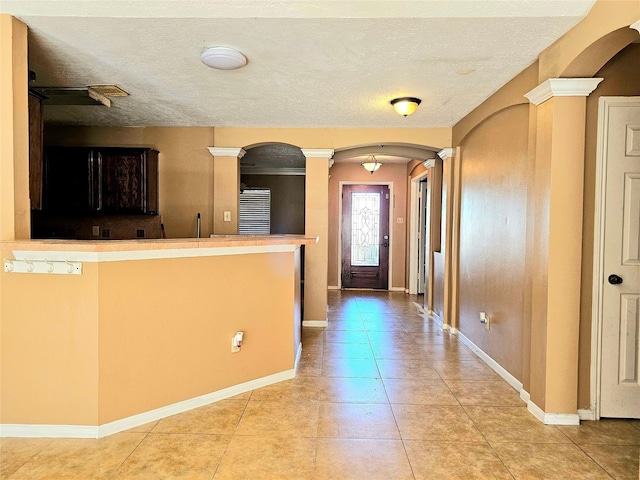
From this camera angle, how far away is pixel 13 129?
2094 mm

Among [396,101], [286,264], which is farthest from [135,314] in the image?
[396,101]

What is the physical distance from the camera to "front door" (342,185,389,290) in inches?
277

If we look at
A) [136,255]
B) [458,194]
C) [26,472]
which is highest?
[458,194]

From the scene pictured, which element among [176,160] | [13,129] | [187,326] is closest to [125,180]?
[176,160]

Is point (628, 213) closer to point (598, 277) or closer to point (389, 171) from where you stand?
point (598, 277)

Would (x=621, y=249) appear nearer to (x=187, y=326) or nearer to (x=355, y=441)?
(x=355, y=441)

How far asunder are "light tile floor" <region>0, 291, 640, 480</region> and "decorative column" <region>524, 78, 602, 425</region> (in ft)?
0.79

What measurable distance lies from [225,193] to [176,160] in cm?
69

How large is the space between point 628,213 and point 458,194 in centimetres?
195

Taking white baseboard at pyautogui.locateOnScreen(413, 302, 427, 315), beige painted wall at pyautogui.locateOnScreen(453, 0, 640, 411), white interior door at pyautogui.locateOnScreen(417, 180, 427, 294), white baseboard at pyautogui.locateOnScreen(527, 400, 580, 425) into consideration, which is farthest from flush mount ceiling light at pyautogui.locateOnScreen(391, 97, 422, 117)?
white interior door at pyautogui.locateOnScreen(417, 180, 427, 294)

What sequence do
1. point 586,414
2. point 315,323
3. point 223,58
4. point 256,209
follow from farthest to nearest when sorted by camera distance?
point 256,209, point 315,323, point 223,58, point 586,414

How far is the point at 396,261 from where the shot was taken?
23.0ft

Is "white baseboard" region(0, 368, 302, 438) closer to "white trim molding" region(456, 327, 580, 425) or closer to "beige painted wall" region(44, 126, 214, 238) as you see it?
"white trim molding" region(456, 327, 580, 425)

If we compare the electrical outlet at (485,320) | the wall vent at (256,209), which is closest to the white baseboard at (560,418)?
the electrical outlet at (485,320)
